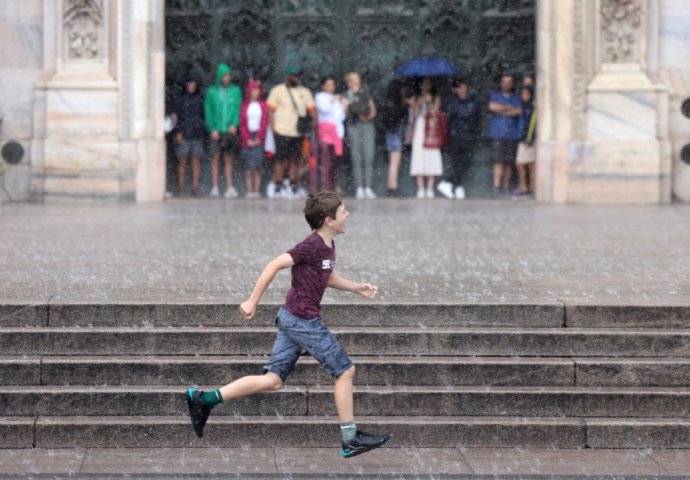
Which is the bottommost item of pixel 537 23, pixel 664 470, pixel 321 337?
pixel 664 470

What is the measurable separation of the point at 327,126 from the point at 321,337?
1748cm

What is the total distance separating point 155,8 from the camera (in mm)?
24922

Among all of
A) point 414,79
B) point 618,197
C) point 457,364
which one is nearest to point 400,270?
point 457,364

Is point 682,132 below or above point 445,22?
below

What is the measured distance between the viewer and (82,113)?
24.3m

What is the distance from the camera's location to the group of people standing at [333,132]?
83.1 feet

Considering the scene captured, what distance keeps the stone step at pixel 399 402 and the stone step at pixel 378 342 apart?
0.43 meters

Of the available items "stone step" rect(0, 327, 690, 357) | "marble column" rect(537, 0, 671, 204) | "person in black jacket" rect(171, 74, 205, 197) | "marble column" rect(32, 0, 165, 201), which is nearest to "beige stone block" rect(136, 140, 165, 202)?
"marble column" rect(32, 0, 165, 201)

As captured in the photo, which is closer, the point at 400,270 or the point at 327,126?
the point at 400,270

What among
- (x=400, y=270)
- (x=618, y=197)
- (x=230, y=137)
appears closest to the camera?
(x=400, y=270)

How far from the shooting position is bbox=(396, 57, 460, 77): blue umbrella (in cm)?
2577

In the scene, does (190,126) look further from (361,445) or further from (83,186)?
(361,445)

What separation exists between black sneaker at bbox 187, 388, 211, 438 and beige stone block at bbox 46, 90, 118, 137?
16474 millimetres

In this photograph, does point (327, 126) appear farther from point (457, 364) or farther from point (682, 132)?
point (457, 364)
